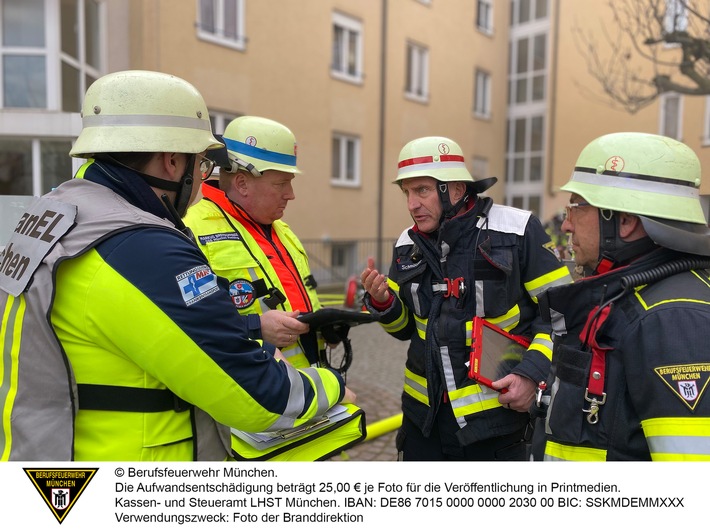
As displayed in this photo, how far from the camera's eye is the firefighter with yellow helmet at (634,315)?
4.57 feet

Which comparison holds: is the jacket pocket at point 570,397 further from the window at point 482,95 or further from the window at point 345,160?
the window at point 482,95

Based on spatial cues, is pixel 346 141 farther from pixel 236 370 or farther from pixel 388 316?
pixel 236 370

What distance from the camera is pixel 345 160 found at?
14.1 m

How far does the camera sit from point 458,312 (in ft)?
8.48

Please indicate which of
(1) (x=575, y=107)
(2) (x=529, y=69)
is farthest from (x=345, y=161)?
(2) (x=529, y=69)

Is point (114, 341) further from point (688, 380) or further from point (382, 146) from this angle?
point (382, 146)

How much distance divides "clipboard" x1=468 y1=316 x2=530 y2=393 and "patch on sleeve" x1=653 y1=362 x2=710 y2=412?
111 cm

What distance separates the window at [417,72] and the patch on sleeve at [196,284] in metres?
15.0

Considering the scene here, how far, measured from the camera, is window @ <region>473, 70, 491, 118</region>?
19.0 m

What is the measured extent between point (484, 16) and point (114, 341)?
66.4 ft

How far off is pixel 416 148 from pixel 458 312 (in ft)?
3.00

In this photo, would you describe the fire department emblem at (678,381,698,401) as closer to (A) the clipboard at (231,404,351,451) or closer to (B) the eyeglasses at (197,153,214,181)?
(A) the clipboard at (231,404,351,451)

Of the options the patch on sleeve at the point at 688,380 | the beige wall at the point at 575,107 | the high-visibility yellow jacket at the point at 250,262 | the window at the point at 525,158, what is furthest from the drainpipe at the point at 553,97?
the patch on sleeve at the point at 688,380

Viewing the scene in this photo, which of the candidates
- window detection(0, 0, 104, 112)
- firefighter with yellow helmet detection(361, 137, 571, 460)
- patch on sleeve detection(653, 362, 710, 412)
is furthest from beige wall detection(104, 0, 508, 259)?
patch on sleeve detection(653, 362, 710, 412)
